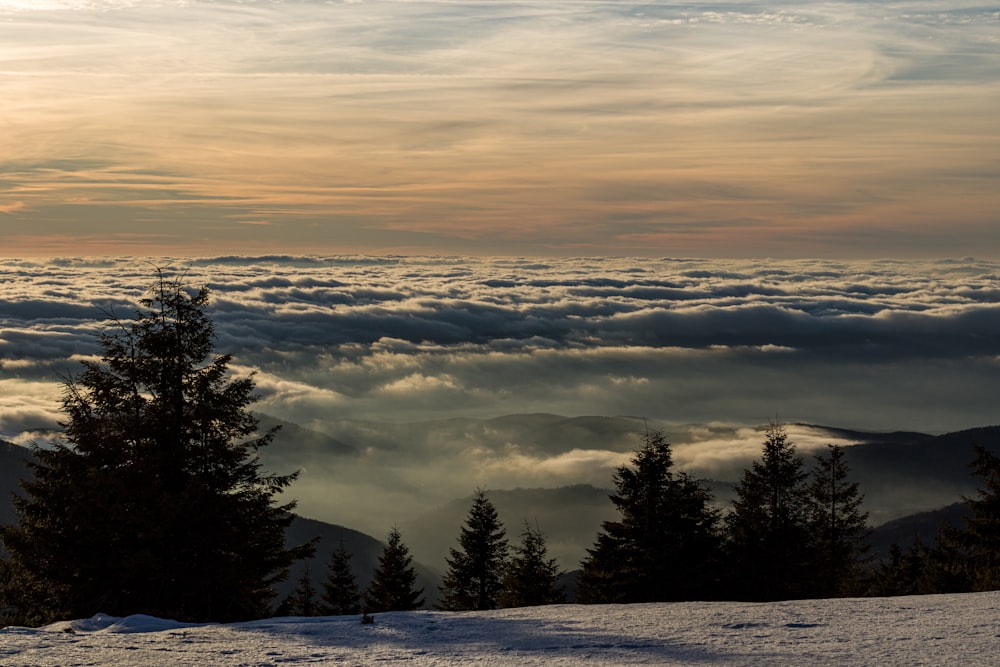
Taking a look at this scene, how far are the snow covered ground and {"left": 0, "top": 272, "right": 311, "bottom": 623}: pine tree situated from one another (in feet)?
25.3

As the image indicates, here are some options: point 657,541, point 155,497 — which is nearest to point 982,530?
point 657,541

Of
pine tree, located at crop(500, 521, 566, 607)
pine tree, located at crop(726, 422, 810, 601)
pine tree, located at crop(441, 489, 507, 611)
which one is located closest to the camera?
pine tree, located at crop(726, 422, 810, 601)

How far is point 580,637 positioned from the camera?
11031 mm

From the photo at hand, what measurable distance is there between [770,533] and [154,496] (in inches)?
1099

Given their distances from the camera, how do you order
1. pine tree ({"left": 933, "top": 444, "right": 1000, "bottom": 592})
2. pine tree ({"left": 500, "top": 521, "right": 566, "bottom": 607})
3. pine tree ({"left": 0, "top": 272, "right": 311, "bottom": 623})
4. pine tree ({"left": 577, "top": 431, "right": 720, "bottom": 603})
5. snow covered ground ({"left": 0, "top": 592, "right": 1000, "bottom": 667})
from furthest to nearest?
pine tree ({"left": 500, "top": 521, "right": 566, "bottom": 607}) → pine tree ({"left": 577, "top": 431, "right": 720, "bottom": 603}) → pine tree ({"left": 933, "top": 444, "right": 1000, "bottom": 592}) → pine tree ({"left": 0, "top": 272, "right": 311, "bottom": 623}) → snow covered ground ({"left": 0, "top": 592, "right": 1000, "bottom": 667})

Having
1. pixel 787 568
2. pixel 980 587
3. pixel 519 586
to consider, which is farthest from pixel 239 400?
pixel 519 586

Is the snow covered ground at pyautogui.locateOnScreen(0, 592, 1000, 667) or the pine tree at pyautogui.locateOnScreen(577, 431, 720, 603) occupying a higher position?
the pine tree at pyautogui.locateOnScreen(577, 431, 720, 603)

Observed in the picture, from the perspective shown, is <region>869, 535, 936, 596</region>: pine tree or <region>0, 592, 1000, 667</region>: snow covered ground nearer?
<region>0, 592, 1000, 667</region>: snow covered ground

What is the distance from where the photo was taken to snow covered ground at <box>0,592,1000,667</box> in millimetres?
9773

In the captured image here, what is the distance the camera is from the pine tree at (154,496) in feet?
67.4

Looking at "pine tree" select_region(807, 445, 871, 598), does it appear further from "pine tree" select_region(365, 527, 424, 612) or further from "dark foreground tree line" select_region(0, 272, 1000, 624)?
"pine tree" select_region(365, 527, 424, 612)

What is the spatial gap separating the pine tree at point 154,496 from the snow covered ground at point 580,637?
25.3 feet

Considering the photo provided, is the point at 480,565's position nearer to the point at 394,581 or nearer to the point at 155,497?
the point at 394,581

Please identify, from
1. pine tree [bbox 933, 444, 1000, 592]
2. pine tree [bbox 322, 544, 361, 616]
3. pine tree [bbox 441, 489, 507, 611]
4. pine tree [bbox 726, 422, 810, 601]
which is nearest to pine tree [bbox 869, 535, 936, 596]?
pine tree [bbox 726, 422, 810, 601]
